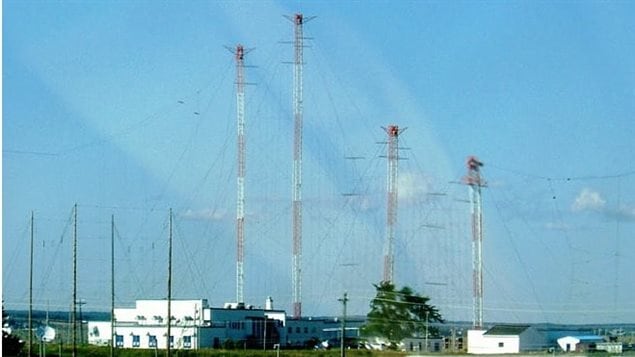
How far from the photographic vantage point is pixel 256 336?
2717 inches

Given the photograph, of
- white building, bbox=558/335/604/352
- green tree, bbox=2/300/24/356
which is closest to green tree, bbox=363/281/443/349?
white building, bbox=558/335/604/352

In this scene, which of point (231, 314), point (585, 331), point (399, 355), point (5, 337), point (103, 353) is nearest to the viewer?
point (5, 337)

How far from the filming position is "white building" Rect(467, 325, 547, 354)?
5927 cm

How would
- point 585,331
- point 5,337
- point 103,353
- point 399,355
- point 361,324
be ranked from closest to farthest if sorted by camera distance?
point 5,337
point 399,355
point 103,353
point 361,324
point 585,331

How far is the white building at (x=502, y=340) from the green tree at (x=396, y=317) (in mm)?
8698

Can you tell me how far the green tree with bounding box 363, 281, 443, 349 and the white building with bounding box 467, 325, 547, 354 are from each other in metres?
8.70

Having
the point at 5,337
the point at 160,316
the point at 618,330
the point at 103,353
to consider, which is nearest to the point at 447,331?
the point at 618,330

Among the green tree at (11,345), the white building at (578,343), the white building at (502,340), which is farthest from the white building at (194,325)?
the white building at (578,343)

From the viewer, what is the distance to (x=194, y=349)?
61938 millimetres

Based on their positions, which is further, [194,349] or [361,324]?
[361,324]

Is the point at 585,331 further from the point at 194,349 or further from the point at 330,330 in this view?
the point at 194,349

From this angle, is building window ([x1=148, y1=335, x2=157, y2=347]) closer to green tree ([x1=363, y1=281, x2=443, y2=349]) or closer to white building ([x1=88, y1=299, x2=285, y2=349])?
white building ([x1=88, y1=299, x2=285, y2=349])

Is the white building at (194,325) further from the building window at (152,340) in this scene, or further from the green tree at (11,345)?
the green tree at (11,345)

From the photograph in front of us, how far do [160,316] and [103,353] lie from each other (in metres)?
9.97
